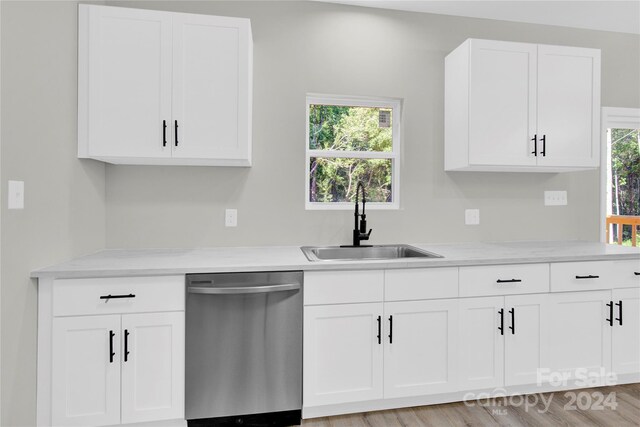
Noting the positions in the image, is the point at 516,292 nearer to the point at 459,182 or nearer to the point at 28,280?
the point at 459,182

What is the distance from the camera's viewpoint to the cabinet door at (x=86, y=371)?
5.52ft

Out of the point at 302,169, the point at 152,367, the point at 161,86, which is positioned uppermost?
the point at 161,86

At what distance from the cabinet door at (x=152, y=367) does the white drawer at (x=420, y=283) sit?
109 cm

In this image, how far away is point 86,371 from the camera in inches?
67.4

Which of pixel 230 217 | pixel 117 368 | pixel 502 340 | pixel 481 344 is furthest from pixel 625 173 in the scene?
pixel 117 368

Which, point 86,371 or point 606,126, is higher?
point 606,126

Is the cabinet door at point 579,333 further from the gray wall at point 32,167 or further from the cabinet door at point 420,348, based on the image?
the gray wall at point 32,167

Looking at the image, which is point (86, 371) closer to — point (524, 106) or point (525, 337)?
point (525, 337)

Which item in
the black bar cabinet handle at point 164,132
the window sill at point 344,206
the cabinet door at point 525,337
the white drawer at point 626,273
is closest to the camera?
the black bar cabinet handle at point 164,132

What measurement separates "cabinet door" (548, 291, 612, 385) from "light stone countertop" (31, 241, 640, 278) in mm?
262

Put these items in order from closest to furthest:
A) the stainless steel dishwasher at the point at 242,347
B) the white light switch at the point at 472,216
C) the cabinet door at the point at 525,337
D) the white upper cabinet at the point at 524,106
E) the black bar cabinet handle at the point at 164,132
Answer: the stainless steel dishwasher at the point at 242,347 < the black bar cabinet handle at the point at 164,132 < the cabinet door at the point at 525,337 < the white upper cabinet at the point at 524,106 < the white light switch at the point at 472,216

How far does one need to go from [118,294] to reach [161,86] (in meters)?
1.11

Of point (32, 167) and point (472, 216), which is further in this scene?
point (472, 216)

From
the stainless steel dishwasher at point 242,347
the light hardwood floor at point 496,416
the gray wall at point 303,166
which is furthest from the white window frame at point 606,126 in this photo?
the stainless steel dishwasher at point 242,347
